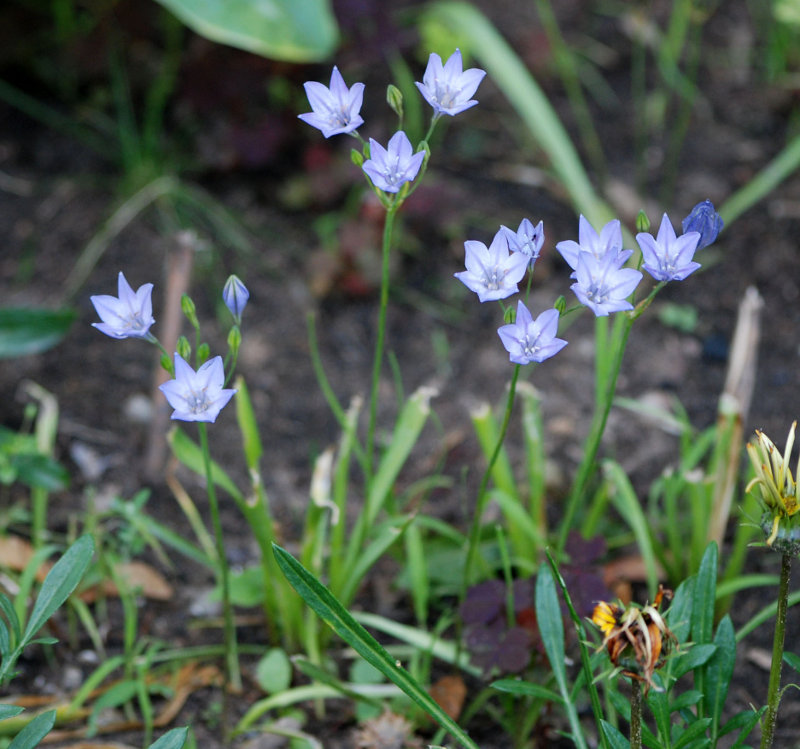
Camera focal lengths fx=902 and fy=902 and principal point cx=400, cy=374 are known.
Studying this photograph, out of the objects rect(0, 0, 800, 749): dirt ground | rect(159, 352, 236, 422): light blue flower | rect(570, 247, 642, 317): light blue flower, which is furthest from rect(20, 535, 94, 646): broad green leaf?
rect(570, 247, 642, 317): light blue flower

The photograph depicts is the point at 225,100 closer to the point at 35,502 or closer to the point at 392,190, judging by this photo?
the point at 35,502

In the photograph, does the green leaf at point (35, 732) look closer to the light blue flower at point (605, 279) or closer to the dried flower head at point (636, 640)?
the dried flower head at point (636, 640)

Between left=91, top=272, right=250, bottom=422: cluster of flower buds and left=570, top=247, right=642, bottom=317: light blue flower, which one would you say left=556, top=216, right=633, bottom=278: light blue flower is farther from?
left=91, top=272, right=250, bottom=422: cluster of flower buds

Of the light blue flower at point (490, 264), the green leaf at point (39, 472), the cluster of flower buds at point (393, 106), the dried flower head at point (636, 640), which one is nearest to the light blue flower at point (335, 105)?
the cluster of flower buds at point (393, 106)

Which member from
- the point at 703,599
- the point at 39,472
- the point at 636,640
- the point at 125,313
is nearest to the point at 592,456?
the point at 703,599

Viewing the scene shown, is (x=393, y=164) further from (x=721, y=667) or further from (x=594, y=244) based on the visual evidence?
(x=721, y=667)

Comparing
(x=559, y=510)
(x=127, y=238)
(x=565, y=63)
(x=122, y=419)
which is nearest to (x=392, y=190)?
(x=559, y=510)
